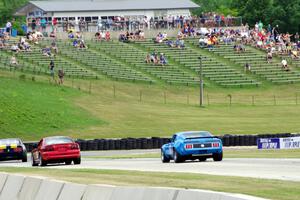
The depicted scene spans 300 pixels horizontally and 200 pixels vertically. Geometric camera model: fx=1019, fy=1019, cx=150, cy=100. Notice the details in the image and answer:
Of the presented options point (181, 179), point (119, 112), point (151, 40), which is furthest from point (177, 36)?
point (181, 179)

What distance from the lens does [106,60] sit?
88.8 m

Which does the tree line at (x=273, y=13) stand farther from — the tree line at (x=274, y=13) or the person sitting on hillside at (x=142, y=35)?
the person sitting on hillside at (x=142, y=35)

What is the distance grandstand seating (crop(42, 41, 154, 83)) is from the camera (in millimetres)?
85750

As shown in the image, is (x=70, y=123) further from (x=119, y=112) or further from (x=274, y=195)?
(x=274, y=195)

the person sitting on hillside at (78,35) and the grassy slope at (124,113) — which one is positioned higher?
the person sitting on hillside at (78,35)

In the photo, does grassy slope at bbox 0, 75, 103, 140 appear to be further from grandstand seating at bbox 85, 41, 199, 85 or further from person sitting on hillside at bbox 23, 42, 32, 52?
grandstand seating at bbox 85, 41, 199, 85

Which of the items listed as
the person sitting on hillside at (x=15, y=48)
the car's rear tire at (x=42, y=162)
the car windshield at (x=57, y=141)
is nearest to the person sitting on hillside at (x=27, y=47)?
the person sitting on hillside at (x=15, y=48)

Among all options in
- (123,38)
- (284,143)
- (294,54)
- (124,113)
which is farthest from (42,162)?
(294,54)

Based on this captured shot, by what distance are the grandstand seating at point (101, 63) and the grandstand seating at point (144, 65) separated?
4.35 feet

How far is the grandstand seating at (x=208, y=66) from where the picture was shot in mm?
89125

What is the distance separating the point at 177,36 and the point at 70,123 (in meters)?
32.8

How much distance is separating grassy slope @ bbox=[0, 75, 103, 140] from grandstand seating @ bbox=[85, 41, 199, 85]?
45.9 ft

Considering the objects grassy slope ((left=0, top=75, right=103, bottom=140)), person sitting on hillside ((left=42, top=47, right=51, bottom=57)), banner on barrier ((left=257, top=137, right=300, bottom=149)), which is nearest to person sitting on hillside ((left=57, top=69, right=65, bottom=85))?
grassy slope ((left=0, top=75, right=103, bottom=140))

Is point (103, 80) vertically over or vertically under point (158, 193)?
under
